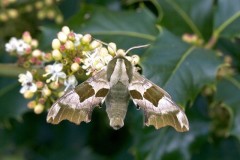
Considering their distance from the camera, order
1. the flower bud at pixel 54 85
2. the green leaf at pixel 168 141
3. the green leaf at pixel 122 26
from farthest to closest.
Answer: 1. the green leaf at pixel 122 26
2. the green leaf at pixel 168 141
3. the flower bud at pixel 54 85

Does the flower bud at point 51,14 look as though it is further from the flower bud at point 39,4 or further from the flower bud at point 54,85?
the flower bud at point 54,85

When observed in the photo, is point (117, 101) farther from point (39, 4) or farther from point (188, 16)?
point (39, 4)

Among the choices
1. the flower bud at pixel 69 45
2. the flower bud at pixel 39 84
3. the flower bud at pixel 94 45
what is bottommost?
the flower bud at pixel 39 84

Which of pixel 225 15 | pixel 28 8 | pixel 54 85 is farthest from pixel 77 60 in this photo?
pixel 28 8

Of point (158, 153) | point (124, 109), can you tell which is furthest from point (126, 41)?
point (124, 109)

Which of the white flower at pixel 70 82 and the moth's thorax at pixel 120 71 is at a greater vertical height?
the moth's thorax at pixel 120 71

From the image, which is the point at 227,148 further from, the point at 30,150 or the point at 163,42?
the point at 30,150

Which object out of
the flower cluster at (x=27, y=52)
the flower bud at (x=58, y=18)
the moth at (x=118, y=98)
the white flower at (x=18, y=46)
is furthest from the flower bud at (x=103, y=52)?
the flower bud at (x=58, y=18)
